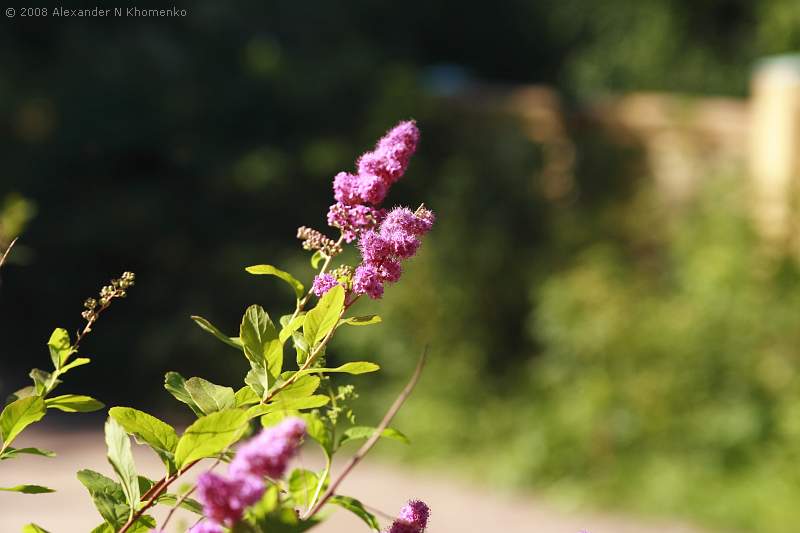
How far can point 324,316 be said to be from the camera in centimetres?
93

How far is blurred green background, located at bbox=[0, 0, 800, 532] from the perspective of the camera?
20.0 ft

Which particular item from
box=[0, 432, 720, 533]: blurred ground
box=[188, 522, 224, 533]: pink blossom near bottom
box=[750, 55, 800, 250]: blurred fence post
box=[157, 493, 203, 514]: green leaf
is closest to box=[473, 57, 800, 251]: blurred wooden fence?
box=[750, 55, 800, 250]: blurred fence post

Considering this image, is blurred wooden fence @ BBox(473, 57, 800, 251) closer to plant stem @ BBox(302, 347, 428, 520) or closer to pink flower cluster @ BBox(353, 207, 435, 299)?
pink flower cluster @ BBox(353, 207, 435, 299)

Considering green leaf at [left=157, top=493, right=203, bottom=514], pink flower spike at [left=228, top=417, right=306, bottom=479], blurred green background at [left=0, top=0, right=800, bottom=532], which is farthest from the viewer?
blurred green background at [left=0, top=0, right=800, bottom=532]

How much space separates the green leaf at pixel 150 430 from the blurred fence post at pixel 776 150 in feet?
19.6

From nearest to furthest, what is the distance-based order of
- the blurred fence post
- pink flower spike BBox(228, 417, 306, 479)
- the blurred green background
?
pink flower spike BBox(228, 417, 306, 479), the blurred green background, the blurred fence post

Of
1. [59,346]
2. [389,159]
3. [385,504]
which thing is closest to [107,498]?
[59,346]

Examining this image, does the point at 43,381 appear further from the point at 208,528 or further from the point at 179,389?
the point at 208,528

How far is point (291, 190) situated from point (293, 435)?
24.0 ft

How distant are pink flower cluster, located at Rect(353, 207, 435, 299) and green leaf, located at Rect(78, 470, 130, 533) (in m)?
0.25

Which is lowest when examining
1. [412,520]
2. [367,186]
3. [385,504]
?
[412,520]

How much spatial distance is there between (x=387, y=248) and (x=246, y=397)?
0.17 m

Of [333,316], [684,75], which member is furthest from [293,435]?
[684,75]

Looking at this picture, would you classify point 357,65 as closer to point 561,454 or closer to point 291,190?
point 291,190
